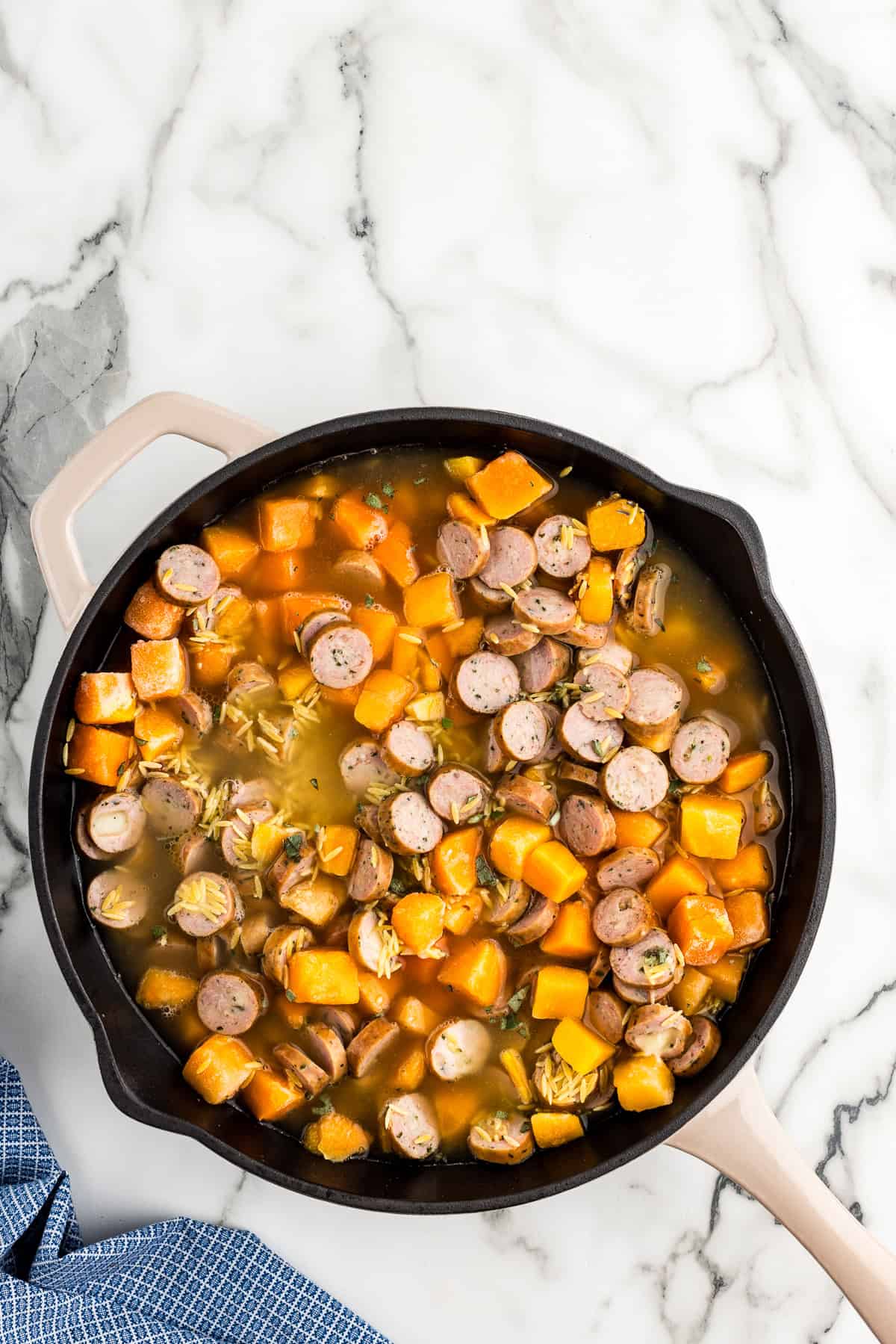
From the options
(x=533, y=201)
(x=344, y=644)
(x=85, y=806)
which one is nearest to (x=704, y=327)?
(x=533, y=201)

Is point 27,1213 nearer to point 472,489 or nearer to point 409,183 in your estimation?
point 472,489

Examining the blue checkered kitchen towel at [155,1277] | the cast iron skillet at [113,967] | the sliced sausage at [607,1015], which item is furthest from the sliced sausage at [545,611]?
the blue checkered kitchen towel at [155,1277]

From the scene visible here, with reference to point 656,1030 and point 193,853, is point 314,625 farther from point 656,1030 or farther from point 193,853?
point 656,1030

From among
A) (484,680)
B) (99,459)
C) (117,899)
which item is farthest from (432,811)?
(99,459)

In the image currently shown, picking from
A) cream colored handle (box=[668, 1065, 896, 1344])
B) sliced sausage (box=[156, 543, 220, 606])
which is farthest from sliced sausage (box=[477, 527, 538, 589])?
cream colored handle (box=[668, 1065, 896, 1344])

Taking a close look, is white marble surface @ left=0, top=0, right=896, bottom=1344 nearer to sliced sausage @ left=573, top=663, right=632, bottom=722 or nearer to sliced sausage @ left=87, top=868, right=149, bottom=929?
sliced sausage @ left=87, top=868, right=149, bottom=929
